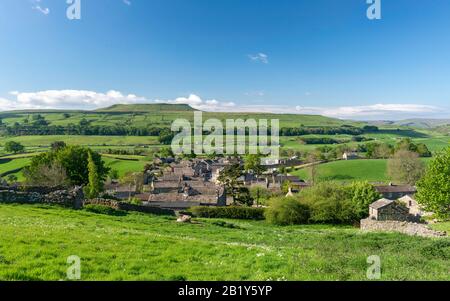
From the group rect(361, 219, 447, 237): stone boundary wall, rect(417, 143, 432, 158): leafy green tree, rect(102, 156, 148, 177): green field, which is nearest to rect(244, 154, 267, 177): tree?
rect(102, 156, 148, 177): green field

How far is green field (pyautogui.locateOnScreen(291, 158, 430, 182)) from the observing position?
10394cm

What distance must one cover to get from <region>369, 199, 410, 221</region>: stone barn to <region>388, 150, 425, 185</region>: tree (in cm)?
5037

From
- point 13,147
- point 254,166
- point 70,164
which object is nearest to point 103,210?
point 70,164

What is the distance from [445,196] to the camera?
124 feet

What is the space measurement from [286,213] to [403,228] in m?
14.8

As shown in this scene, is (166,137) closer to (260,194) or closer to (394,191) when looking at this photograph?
(260,194)

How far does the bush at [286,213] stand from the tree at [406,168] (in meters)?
65.0

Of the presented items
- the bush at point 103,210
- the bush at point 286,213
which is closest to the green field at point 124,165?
the bush at point 286,213

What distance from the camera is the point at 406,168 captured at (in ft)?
324

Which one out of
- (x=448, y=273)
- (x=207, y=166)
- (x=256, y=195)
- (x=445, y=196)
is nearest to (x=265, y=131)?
(x=207, y=166)

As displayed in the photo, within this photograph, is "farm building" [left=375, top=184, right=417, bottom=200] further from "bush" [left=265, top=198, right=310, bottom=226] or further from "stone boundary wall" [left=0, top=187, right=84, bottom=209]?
"stone boundary wall" [left=0, top=187, right=84, bottom=209]

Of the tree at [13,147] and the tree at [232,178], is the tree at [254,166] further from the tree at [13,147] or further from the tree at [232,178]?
the tree at [13,147]
